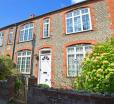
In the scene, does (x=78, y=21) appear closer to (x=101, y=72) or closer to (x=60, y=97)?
(x=101, y=72)

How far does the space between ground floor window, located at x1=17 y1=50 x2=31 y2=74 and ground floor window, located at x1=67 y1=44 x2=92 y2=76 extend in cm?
502

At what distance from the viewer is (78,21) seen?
1531cm

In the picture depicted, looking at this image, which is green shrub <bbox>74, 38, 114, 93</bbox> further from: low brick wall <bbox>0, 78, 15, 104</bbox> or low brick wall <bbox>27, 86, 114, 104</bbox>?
low brick wall <bbox>0, 78, 15, 104</bbox>

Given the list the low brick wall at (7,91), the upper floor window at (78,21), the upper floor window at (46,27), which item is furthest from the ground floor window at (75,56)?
the low brick wall at (7,91)

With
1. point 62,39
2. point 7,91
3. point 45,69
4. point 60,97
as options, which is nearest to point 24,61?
point 45,69

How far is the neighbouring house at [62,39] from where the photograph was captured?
14000 mm

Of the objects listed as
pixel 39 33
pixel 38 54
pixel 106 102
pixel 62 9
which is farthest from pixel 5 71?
pixel 106 102

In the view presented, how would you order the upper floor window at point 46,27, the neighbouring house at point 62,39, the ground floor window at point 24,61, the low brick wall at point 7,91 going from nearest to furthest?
the low brick wall at point 7,91, the neighbouring house at point 62,39, the upper floor window at point 46,27, the ground floor window at point 24,61

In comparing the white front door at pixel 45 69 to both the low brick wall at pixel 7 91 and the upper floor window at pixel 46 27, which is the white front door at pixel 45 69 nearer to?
the upper floor window at pixel 46 27

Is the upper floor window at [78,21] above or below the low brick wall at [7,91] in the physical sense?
above

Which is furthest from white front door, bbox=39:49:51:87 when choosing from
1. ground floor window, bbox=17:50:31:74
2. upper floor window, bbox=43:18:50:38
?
upper floor window, bbox=43:18:50:38

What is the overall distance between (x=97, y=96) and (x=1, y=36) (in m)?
20.2

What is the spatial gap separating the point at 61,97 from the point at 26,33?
1376 centimetres

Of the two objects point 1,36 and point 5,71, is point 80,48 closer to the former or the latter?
point 5,71
